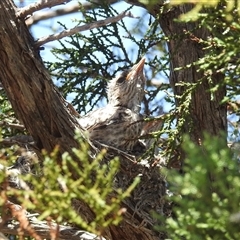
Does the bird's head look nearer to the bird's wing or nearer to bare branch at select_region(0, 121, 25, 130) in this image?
the bird's wing

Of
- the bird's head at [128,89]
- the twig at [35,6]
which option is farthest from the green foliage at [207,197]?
the bird's head at [128,89]

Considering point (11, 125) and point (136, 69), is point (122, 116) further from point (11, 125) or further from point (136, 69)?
point (11, 125)

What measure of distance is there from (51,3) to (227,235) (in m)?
1.95

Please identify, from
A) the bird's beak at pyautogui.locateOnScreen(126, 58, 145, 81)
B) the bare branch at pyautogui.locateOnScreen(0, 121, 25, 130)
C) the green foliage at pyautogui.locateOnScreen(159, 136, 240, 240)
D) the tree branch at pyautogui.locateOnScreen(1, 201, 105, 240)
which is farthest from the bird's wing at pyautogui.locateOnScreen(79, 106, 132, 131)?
the green foliage at pyautogui.locateOnScreen(159, 136, 240, 240)

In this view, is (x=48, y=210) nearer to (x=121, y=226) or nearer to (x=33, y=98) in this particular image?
(x=33, y=98)

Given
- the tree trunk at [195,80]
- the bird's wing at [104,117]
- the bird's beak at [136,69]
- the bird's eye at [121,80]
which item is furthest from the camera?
the bird's eye at [121,80]

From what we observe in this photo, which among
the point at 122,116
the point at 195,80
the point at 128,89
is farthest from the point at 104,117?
the point at 195,80

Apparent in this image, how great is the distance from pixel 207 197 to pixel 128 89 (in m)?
3.88

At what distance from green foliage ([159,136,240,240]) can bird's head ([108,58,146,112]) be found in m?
3.55

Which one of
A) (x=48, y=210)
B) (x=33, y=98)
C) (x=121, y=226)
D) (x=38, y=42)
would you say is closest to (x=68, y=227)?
(x=121, y=226)

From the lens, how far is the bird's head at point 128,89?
586 cm

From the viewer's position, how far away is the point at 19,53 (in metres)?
3.71

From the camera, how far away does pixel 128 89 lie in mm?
6031

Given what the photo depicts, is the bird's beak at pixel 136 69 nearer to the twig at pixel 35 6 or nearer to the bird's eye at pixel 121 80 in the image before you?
the bird's eye at pixel 121 80
